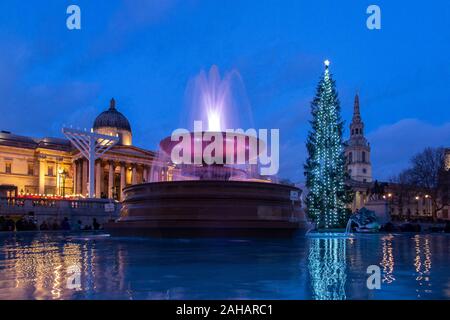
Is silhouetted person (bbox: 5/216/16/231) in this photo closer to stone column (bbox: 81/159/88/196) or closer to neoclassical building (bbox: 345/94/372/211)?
stone column (bbox: 81/159/88/196)

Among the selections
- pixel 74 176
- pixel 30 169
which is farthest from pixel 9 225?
pixel 30 169

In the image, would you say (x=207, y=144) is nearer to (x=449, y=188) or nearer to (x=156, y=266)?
(x=156, y=266)

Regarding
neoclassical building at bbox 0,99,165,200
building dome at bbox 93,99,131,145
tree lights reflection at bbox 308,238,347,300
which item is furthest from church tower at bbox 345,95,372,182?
tree lights reflection at bbox 308,238,347,300

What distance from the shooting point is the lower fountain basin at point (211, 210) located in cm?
1446

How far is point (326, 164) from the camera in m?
37.5

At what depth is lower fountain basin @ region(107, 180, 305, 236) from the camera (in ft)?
47.4

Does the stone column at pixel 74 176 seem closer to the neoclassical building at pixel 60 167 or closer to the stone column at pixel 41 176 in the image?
the neoclassical building at pixel 60 167

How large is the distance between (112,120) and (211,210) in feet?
230

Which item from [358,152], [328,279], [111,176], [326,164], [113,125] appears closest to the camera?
[328,279]

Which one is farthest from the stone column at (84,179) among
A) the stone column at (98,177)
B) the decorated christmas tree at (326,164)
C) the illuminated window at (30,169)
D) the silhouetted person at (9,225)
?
the decorated christmas tree at (326,164)

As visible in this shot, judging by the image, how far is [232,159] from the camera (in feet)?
63.5

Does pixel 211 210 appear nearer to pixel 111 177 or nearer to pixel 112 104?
pixel 111 177

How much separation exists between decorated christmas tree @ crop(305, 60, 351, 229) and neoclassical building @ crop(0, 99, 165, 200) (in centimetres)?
3188
